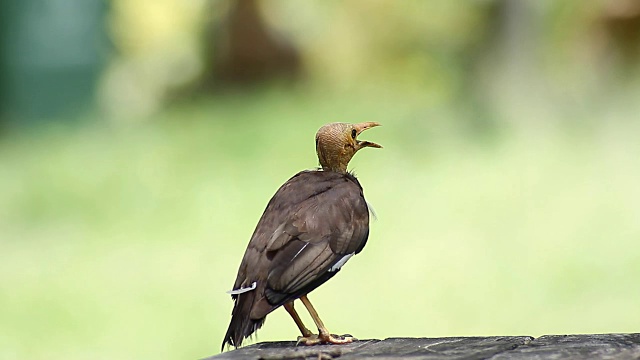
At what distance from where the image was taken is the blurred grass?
484 centimetres

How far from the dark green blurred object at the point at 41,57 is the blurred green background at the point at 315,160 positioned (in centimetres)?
1

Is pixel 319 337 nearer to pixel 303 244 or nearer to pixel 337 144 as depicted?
pixel 303 244

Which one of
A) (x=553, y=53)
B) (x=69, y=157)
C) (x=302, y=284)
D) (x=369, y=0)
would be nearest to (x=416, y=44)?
(x=369, y=0)

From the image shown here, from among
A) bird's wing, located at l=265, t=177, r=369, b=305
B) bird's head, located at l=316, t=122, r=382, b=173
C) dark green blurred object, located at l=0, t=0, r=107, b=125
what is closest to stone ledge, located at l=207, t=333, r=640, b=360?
bird's wing, located at l=265, t=177, r=369, b=305

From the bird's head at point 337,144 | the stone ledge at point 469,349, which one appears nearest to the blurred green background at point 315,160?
the bird's head at point 337,144

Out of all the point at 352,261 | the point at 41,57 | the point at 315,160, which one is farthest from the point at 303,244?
the point at 41,57

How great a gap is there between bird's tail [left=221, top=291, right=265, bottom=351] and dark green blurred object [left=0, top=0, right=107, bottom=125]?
344 cm

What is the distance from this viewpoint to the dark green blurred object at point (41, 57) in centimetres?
567

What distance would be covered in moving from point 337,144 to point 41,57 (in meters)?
3.37

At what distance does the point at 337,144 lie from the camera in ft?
9.00

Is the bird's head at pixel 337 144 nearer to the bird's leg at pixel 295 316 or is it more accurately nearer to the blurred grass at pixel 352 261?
the bird's leg at pixel 295 316

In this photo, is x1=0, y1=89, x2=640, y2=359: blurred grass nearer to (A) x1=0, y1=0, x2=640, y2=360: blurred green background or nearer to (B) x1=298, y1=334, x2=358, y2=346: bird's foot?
(A) x1=0, y1=0, x2=640, y2=360: blurred green background

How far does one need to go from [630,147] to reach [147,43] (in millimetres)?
2461

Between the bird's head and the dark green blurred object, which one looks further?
the dark green blurred object
